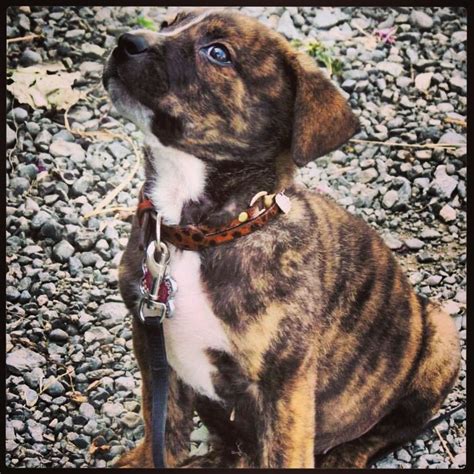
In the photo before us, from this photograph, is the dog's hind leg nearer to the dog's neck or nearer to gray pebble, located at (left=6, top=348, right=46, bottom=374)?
the dog's neck

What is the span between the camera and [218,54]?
9.00ft

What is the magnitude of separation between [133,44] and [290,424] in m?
1.27

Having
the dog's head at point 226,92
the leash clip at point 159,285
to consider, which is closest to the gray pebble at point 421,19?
the dog's head at point 226,92

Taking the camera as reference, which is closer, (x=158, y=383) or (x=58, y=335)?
(x=158, y=383)

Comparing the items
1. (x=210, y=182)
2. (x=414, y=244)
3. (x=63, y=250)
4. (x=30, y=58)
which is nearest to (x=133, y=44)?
(x=210, y=182)

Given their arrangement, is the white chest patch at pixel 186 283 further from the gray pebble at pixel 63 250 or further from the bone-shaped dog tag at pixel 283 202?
the gray pebble at pixel 63 250

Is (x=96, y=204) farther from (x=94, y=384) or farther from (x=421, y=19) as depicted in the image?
(x=421, y=19)

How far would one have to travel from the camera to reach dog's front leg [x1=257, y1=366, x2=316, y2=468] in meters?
2.86

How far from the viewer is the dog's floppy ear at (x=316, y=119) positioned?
8.86 feet

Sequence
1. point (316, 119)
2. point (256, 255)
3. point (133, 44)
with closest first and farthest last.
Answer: point (133, 44), point (316, 119), point (256, 255)

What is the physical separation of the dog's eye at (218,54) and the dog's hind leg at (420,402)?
3.93ft

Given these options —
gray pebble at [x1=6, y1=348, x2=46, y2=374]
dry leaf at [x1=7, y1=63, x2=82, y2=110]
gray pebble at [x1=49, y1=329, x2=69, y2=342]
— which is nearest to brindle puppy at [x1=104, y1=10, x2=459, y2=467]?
gray pebble at [x1=49, y1=329, x2=69, y2=342]

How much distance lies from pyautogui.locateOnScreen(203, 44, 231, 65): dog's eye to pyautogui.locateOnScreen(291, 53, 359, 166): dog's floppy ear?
22cm
